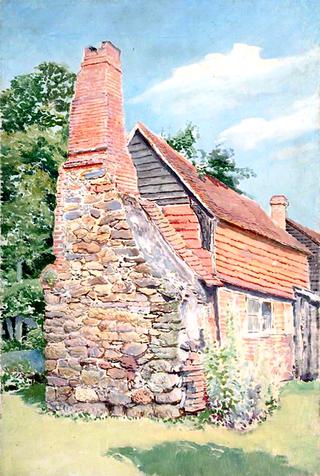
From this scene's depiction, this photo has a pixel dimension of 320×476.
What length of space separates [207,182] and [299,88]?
0.78 metres

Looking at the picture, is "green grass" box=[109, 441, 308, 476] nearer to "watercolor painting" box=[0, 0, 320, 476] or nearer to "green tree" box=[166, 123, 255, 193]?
"watercolor painting" box=[0, 0, 320, 476]

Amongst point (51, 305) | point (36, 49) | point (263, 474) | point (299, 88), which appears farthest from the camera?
point (51, 305)

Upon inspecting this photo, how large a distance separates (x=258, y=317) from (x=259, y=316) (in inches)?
1.0

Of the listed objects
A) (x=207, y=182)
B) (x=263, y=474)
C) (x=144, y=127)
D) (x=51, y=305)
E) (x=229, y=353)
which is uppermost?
(x=144, y=127)

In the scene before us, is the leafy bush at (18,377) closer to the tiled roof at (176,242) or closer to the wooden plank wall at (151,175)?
the tiled roof at (176,242)

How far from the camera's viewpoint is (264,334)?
4.24 m

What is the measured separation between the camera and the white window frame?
4152 mm

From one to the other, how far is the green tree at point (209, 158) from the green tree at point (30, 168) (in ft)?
2.97

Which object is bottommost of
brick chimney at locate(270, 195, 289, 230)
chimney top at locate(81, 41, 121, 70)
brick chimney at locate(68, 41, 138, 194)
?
brick chimney at locate(270, 195, 289, 230)

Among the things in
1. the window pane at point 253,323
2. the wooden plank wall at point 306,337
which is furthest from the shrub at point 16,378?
the wooden plank wall at point 306,337

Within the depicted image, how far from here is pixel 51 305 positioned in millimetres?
4730

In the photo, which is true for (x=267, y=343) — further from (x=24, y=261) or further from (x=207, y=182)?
(x=24, y=261)

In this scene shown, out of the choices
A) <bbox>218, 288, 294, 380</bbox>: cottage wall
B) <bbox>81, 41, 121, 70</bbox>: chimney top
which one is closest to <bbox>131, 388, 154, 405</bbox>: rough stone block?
<bbox>218, 288, 294, 380</bbox>: cottage wall

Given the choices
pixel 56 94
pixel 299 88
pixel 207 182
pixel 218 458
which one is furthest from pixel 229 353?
pixel 56 94
